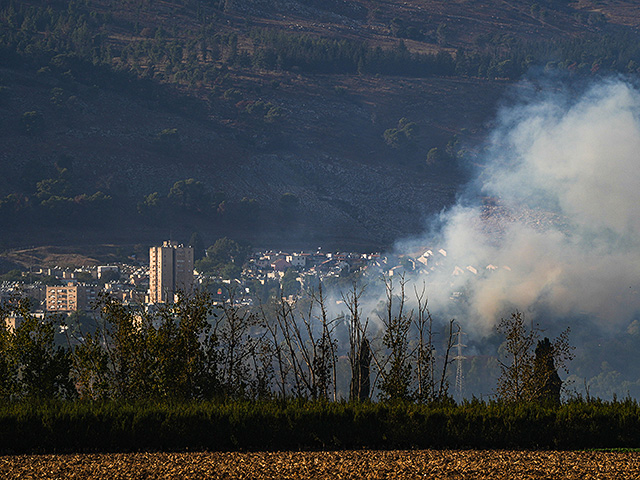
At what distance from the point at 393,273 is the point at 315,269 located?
11134 mm

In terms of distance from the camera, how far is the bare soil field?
42.1 ft

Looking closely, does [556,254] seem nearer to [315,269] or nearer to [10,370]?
[315,269]

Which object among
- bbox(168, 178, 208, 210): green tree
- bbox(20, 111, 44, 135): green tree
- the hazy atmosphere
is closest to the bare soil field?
the hazy atmosphere

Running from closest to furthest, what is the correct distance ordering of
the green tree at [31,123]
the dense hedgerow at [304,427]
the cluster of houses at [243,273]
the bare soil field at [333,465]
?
1. the bare soil field at [333,465]
2. the dense hedgerow at [304,427]
3. the cluster of houses at [243,273]
4. the green tree at [31,123]

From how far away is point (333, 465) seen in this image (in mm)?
13406

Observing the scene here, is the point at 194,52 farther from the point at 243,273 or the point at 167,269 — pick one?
the point at 167,269

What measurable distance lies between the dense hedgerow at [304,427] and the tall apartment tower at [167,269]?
8549 cm

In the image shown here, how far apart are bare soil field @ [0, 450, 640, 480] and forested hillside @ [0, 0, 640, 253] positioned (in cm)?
9842

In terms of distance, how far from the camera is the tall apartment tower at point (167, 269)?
101250 mm

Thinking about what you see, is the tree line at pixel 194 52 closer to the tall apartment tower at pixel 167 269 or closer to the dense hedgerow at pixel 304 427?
the tall apartment tower at pixel 167 269

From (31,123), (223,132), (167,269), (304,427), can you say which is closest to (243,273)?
(167,269)

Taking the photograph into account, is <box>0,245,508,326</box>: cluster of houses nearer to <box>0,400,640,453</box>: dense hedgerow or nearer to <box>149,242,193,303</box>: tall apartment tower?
<box>149,242,193,303</box>: tall apartment tower

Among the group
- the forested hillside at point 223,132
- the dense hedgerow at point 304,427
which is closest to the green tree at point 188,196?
the forested hillside at point 223,132

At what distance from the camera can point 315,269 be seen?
117m
